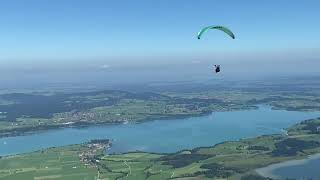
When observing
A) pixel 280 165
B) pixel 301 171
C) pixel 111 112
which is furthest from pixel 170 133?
pixel 301 171

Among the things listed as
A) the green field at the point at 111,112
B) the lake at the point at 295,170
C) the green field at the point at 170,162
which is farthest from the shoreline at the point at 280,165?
the green field at the point at 111,112

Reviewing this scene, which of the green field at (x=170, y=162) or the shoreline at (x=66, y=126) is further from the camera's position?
the shoreline at (x=66, y=126)

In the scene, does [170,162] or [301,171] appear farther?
[170,162]

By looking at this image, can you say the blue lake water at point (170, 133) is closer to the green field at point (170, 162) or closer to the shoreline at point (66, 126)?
the shoreline at point (66, 126)

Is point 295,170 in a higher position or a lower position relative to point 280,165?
lower

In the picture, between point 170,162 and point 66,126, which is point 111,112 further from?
point 170,162

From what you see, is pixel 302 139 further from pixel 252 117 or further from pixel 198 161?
pixel 252 117
